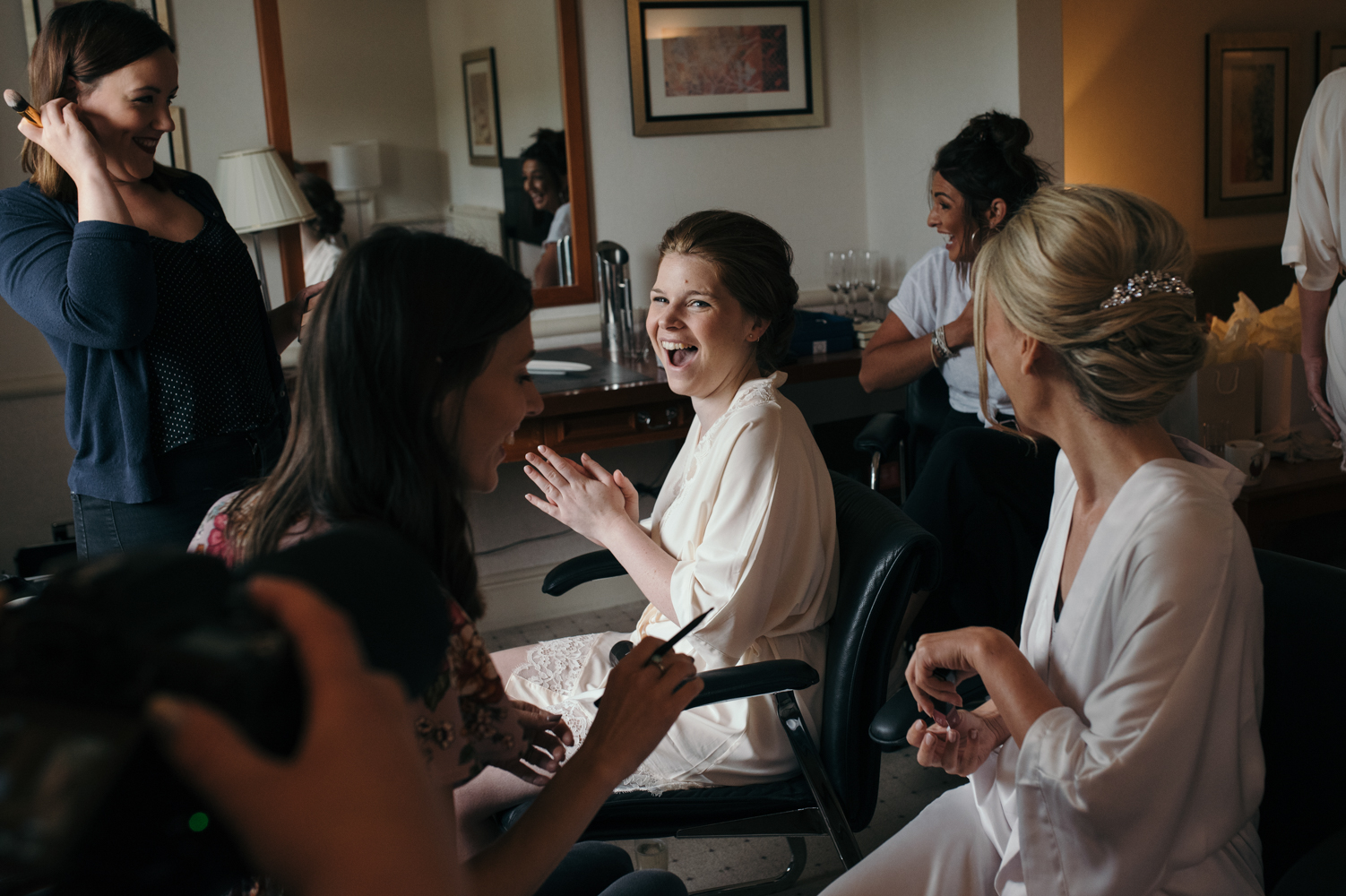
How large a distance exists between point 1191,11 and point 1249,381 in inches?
64.4

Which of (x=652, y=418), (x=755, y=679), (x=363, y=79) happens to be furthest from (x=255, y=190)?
(x=755, y=679)

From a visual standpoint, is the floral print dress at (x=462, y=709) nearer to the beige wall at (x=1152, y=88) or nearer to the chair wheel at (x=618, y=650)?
the chair wheel at (x=618, y=650)

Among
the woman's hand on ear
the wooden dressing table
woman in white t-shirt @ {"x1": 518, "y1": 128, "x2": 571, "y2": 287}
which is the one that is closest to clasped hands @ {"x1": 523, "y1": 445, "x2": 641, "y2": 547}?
the woman's hand on ear

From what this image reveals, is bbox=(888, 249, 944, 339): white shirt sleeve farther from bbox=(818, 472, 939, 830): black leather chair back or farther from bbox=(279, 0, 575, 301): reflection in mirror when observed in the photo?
bbox=(818, 472, 939, 830): black leather chair back

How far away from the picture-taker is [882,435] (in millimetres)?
2961

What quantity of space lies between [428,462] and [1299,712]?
0.99 meters

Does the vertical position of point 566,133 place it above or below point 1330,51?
below

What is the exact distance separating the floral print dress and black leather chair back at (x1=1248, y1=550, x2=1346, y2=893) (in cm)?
84

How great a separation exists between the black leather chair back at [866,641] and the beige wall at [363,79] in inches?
88.5

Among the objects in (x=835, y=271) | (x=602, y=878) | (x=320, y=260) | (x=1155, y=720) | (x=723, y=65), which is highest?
(x=723, y=65)

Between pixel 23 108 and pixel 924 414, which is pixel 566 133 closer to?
pixel 924 414

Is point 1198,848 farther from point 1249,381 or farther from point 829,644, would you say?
point 1249,381

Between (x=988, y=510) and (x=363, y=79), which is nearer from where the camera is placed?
(x=988, y=510)

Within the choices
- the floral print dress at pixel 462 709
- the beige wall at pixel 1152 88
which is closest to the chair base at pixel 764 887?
the floral print dress at pixel 462 709
